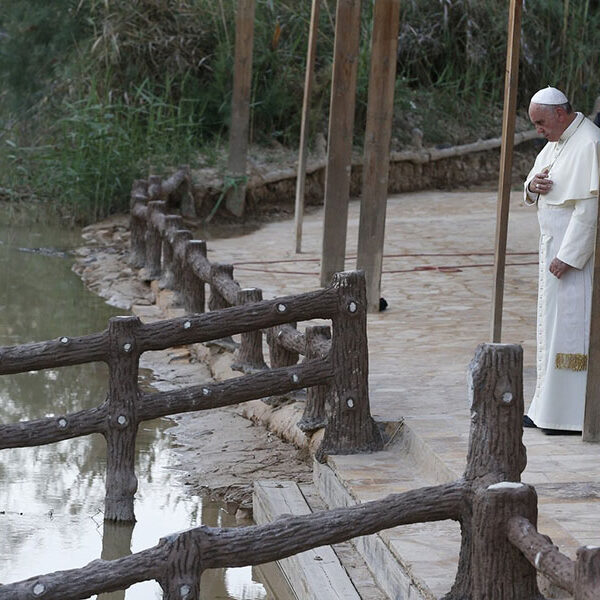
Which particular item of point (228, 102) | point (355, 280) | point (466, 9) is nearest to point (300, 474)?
point (355, 280)

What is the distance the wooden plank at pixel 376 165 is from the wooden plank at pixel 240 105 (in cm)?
537

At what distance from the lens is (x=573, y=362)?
579cm

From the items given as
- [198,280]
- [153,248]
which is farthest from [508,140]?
[153,248]

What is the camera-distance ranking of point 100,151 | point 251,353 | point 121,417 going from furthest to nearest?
point 100,151 < point 251,353 < point 121,417

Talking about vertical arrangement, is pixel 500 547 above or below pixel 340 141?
below

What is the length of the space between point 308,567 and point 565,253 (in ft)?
6.09

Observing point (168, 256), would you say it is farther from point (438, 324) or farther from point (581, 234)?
point (581, 234)

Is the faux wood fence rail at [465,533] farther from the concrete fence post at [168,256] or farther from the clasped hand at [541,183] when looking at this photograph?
the concrete fence post at [168,256]

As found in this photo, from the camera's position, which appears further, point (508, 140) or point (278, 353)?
point (278, 353)

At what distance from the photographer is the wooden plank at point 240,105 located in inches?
552

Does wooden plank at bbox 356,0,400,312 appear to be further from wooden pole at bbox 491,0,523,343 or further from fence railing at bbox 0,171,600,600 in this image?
wooden pole at bbox 491,0,523,343

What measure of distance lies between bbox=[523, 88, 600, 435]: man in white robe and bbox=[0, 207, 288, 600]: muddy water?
1557mm

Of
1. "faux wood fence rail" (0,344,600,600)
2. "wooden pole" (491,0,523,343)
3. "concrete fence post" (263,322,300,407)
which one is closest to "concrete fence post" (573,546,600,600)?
Answer: "faux wood fence rail" (0,344,600,600)

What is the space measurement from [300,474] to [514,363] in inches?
91.8
